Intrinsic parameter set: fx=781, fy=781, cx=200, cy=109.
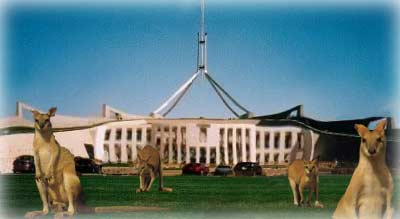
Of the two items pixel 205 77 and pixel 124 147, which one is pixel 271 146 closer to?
pixel 205 77

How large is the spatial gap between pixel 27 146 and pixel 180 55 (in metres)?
2.18

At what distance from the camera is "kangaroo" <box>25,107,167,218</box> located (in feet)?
29.6

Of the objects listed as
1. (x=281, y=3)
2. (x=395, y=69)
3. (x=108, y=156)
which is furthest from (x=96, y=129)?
(x=395, y=69)

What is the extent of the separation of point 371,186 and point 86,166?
3.51 metres

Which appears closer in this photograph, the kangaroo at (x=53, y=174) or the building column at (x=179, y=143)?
the kangaroo at (x=53, y=174)

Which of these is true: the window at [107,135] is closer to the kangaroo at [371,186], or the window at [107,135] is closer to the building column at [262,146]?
the building column at [262,146]

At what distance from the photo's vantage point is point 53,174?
902 cm

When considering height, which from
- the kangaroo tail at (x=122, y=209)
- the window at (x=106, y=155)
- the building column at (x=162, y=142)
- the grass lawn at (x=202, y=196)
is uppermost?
the building column at (x=162, y=142)

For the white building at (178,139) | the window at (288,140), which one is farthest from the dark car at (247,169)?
the window at (288,140)

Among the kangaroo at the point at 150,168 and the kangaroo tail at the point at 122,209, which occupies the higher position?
the kangaroo at the point at 150,168

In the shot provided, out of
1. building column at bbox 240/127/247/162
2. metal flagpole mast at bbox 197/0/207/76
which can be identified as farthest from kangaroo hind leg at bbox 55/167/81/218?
building column at bbox 240/127/247/162

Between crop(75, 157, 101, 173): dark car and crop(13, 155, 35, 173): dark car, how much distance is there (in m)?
0.55

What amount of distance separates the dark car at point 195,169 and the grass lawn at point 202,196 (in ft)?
0.31

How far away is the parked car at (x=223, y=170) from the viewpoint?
9873mm
